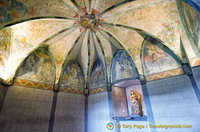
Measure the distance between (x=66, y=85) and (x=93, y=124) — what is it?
3.60 meters

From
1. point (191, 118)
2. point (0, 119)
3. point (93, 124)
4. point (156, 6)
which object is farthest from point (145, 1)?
point (0, 119)

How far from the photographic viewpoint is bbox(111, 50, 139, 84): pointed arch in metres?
8.01

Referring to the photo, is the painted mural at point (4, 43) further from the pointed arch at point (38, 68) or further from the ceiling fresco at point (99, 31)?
the pointed arch at point (38, 68)

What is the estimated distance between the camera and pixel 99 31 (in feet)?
26.3

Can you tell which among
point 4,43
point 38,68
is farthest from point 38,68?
point 4,43

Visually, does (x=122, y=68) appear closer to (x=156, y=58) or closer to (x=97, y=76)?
(x=97, y=76)

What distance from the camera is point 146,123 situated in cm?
678

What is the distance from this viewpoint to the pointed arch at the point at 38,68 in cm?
741

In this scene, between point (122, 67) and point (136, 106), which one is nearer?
point (136, 106)

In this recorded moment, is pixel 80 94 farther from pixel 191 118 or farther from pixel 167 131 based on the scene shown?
pixel 191 118

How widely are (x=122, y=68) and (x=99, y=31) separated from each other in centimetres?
319

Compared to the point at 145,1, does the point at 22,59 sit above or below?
below

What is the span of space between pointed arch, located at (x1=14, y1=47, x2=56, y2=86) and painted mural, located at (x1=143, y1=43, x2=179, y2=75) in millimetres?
6756

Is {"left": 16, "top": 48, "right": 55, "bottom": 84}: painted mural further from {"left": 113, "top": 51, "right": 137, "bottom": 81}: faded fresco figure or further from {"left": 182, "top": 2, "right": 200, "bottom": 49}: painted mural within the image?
{"left": 182, "top": 2, "right": 200, "bottom": 49}: painted mural
